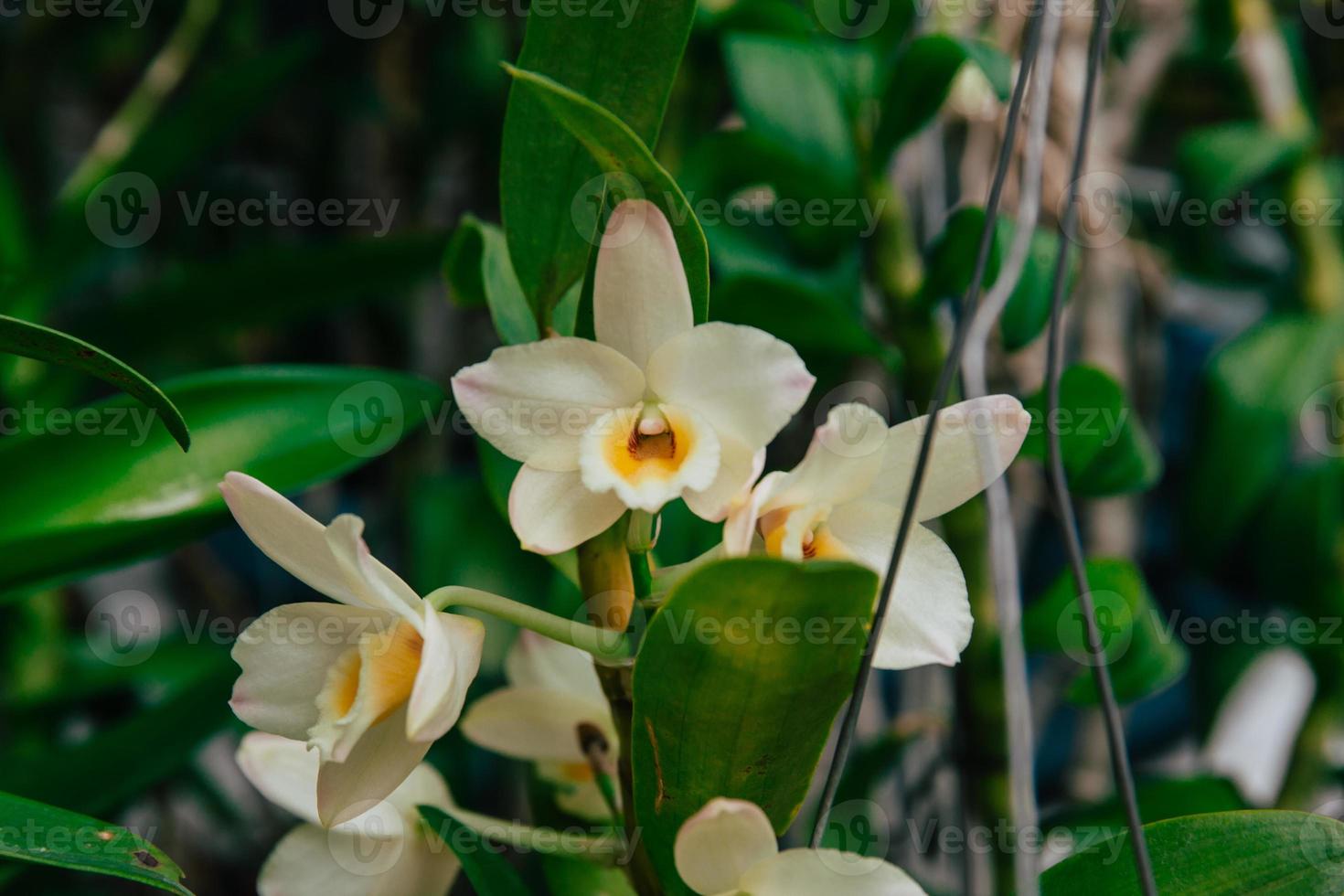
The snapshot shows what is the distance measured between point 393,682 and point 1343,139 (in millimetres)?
1690

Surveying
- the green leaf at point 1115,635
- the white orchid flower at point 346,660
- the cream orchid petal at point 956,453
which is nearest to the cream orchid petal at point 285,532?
the white orchid flower at point 346,660

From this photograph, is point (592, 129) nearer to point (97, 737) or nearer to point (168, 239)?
point (97, 737)

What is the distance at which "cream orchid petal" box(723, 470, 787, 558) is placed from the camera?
15.7 inches

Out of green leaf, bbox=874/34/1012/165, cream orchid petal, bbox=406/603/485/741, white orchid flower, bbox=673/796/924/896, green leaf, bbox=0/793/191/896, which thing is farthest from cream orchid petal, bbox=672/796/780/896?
green leaf, bbox=874/34/1012/165

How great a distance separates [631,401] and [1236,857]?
332mm

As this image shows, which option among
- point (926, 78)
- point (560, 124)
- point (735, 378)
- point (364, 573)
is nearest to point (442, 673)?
point (364, 573)

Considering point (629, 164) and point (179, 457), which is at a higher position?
point (629, 164)

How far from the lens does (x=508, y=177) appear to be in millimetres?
508

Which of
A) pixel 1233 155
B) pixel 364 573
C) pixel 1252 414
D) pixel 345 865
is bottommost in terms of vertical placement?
pixel 345 865

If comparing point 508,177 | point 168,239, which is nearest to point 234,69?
point 168,239

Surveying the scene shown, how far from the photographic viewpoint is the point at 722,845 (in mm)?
402

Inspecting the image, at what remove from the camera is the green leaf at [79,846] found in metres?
0.41

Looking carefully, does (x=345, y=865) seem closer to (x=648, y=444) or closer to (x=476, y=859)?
(x=476, y=859)

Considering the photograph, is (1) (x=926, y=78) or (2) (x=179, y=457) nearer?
(2) (x=179, y=457)
